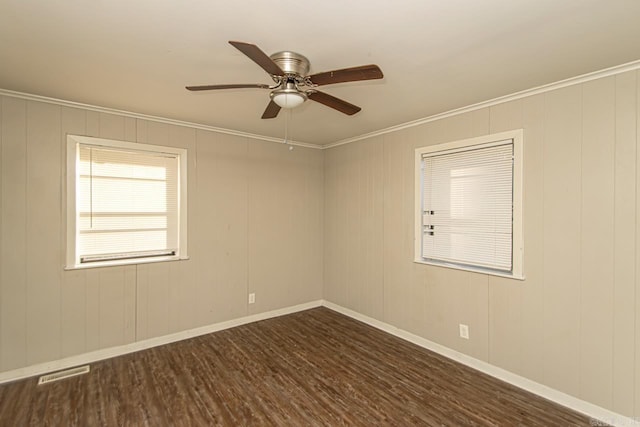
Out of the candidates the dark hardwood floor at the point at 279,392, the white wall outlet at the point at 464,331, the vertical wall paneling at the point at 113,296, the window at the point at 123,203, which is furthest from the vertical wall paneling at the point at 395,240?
the vertical wall paneling at the point at 113,296

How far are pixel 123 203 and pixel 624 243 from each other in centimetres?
438

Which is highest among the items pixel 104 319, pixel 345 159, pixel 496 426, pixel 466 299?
pixel 345 159

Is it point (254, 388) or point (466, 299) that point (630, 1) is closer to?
point (466, 299)

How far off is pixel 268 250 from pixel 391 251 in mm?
1660

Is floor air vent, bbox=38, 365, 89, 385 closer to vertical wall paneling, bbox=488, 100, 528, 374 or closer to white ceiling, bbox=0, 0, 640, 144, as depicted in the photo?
white ceiling, bbox=0, 0, 640, 144

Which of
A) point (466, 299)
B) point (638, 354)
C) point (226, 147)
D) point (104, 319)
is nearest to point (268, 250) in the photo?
point (226, 147)

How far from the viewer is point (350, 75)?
1748 mm

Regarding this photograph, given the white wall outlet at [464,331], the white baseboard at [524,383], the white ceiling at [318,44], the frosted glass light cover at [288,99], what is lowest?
the white baseboard at [524,383]

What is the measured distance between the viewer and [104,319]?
10.5 feet

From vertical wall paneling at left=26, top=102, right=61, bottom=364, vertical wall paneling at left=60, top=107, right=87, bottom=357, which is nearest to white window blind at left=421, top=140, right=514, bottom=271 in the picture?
vertical wall paneling at left=60, top=107, right=87, bottom=357

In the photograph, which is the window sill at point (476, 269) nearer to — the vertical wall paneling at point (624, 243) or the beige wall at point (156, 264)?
the vertical wall paneling at point (624, 243)

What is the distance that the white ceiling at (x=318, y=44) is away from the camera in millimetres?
1599

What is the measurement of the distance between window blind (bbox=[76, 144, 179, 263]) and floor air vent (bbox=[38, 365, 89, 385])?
3.32ft

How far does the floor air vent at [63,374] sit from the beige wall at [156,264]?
16 cm
